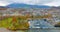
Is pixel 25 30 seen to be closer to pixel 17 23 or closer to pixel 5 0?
pixel 17 23

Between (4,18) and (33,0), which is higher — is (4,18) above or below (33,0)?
below

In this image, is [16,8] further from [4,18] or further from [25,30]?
[25,30]

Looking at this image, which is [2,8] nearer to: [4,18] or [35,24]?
[4,18]

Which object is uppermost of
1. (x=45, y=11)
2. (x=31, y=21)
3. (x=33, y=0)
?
(x=33, y=0)

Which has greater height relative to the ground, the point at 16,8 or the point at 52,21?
the point at 16,8

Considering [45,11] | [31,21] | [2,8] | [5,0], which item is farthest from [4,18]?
[45,11]

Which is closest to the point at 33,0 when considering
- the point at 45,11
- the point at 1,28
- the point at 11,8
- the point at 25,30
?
the point at 45,11

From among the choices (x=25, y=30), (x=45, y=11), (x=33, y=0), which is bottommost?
(x=25, y=30)
